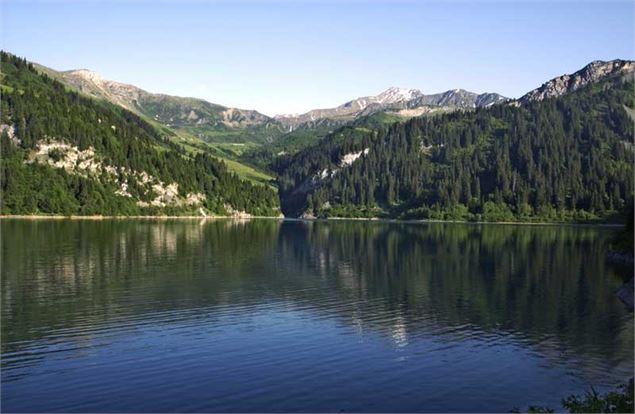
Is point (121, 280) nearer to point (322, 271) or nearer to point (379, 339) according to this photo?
point (322, 271)

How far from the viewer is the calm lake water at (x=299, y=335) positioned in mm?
39188

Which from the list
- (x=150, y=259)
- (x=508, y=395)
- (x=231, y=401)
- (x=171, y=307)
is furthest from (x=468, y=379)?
(x=150, y=259)

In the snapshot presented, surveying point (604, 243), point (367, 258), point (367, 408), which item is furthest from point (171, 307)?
point (604, 243)

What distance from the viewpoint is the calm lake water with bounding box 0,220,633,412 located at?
39.2 m

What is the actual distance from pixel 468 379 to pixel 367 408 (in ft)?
34.1

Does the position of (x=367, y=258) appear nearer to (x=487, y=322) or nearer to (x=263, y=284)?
(x=263, y=284)

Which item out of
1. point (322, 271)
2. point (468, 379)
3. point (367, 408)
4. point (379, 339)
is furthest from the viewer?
point (322, 271)

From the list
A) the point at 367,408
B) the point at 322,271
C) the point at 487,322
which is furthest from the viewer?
the point at 322,271

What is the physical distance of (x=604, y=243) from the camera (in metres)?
168

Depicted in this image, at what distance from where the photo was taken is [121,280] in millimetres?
84062

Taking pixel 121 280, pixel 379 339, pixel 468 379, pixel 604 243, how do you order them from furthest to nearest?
pixel 604 243
pixel 121 280
pixel 379 339
pixel 468 379

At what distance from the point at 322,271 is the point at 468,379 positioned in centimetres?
6204

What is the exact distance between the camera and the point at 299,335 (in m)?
55.7

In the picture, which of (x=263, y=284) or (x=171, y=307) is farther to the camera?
(x=263, y=284)
